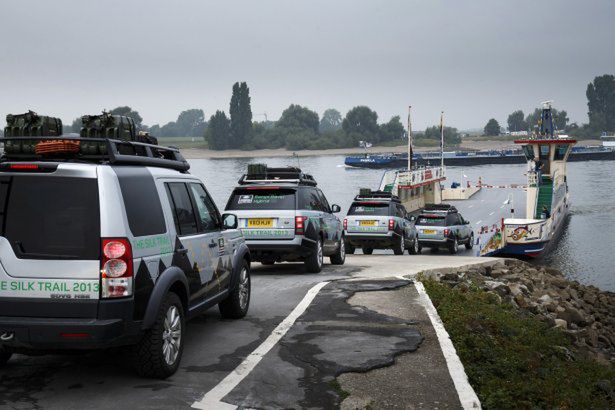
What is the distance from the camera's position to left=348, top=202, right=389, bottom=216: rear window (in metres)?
25.3

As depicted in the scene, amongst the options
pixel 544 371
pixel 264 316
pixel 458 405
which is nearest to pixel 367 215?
pixel 264 316

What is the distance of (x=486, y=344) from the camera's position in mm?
8203

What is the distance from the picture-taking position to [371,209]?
83.7 ft

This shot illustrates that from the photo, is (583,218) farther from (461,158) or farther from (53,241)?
(461,158)

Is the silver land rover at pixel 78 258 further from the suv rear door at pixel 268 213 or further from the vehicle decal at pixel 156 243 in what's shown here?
the suv rear door at pixel 268 213

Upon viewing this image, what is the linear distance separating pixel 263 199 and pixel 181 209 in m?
6.93

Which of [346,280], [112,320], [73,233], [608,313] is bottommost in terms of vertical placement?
[608,313]

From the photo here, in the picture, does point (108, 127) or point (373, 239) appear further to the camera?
point (373, 239)

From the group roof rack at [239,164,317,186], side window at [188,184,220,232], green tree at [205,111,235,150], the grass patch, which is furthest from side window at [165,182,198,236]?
green tree at [205,111,235,150]

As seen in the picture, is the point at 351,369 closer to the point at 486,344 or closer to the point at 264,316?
the point at 486,344

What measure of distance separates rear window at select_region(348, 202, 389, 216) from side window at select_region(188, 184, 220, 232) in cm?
1719

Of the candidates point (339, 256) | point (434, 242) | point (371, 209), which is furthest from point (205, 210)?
point (434, 242)

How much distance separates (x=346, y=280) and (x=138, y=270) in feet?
24.7

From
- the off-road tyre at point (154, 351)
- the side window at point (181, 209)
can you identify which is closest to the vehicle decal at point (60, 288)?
the off-road tyre at point (154, 351)
